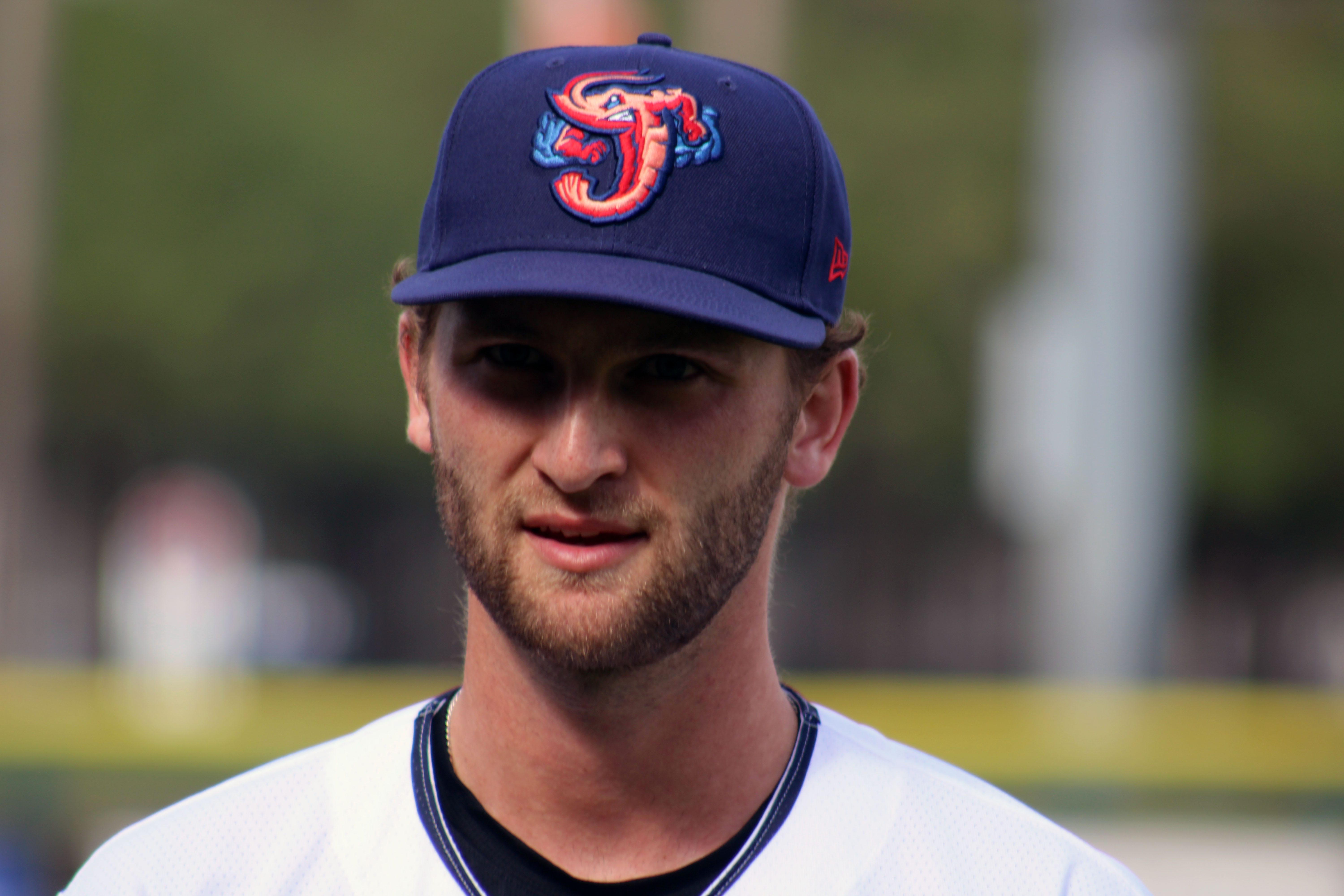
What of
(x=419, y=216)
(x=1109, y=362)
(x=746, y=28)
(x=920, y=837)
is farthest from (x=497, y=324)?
(x=746, y=28)

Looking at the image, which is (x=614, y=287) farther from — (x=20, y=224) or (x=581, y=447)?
(x=20, y=224)

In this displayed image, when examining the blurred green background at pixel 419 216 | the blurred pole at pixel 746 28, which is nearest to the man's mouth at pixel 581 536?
the blurred green background at pixel 419 216

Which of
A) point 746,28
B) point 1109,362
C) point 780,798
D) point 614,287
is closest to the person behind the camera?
point 614,287

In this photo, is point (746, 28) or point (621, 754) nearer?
point (621, 754)

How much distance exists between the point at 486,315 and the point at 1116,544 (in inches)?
357

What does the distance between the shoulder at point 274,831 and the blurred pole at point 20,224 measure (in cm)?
2000

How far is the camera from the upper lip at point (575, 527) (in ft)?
6.78

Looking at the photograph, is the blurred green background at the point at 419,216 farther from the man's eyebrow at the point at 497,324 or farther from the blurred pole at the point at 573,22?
the man's eyebrow at the point at 497,324

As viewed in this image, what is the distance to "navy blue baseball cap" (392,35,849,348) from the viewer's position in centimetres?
208

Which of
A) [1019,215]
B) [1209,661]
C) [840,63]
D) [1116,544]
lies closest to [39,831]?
[1116,544]

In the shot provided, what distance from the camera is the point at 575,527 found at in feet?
6.78

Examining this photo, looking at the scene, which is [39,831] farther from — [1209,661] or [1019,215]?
[1209,661]

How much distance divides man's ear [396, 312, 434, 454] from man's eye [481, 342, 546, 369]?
0.15 m

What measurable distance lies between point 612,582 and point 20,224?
→ 2116 centimetres
